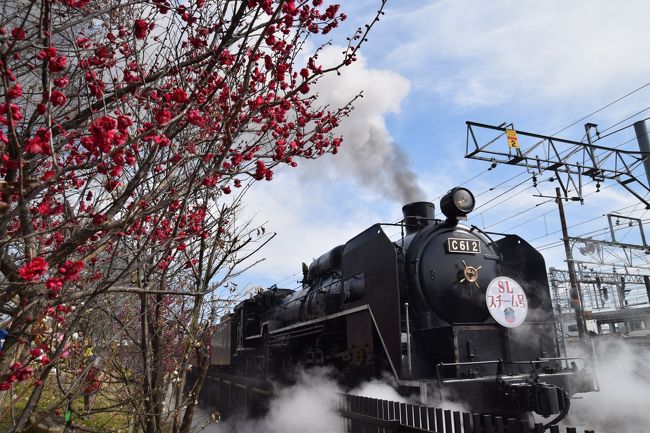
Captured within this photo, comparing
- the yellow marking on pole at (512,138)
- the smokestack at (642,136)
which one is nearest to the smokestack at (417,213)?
the yellow marking on pole at (512,138)

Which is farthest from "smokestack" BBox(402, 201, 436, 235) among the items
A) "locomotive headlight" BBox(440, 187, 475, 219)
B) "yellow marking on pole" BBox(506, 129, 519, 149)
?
"yellow marking on pole" BBox(506, 129, 519, 149)

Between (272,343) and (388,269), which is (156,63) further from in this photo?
(272,343)

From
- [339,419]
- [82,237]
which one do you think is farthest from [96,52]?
[339,419]

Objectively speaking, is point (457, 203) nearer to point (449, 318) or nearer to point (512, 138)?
point (449, 318)

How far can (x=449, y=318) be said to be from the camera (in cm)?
689

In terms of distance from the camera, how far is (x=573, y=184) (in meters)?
15.7

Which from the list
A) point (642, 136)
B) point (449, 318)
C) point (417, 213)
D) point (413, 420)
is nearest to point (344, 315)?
point (449, 318)

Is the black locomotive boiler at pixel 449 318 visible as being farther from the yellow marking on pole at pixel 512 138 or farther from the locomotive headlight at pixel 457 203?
the yellow marking on pole at pixel 512 138

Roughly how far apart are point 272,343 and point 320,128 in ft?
28.9

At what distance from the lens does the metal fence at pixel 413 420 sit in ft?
Answer: 14.8

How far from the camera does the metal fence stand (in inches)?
178

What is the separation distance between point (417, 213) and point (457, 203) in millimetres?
801

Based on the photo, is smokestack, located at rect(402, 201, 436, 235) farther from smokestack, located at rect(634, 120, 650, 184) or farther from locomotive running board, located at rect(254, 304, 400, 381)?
smokestack, located at rect(634, 120, 650, 184)

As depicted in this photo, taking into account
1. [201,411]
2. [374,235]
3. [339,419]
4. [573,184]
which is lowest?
[201,411]
